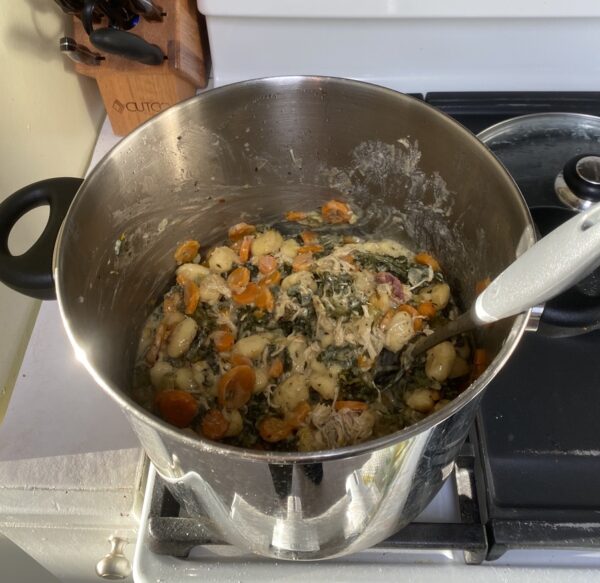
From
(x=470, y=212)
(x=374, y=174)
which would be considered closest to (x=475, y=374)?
(x=470, y=212)

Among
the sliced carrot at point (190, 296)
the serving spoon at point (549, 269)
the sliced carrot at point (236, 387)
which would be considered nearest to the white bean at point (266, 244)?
the sliced carrot at point (190, 296)

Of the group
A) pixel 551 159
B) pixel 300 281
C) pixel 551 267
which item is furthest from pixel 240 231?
pixel 551 267

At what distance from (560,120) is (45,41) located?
0.77 meters

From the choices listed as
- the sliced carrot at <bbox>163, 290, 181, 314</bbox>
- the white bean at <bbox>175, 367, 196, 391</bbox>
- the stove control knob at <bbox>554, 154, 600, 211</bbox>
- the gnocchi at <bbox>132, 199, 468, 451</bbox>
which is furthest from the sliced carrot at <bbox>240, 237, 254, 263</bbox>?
the stove control knob at <bbox>554, 154, 600, 211</bbox>

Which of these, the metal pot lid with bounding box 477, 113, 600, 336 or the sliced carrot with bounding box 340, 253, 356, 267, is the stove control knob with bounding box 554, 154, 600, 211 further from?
the sliced carrot with bounding box 340, 253, 356, 267

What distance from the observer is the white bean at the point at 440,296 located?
0.80m

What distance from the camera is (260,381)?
75 cm

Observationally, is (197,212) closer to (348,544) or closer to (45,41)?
(45,41)

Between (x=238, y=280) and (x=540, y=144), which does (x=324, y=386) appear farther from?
(x=540, y=144)

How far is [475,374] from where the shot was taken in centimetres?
72

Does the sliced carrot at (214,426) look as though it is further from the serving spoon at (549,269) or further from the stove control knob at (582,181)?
the stove control knob at (582,181)

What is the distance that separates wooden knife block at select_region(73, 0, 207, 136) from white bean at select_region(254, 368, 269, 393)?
434 mm

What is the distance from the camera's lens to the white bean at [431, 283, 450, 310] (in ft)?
2.62

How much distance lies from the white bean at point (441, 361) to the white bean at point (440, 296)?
85 millimetres
